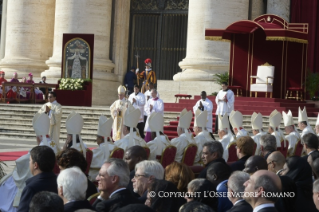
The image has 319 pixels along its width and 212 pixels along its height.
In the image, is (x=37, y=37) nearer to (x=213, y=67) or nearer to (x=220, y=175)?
(x=213, y=67)

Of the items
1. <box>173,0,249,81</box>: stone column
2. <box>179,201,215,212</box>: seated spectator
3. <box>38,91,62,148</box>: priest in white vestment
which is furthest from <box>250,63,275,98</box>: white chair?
<box>179,201,215,212</box>: seated spectator

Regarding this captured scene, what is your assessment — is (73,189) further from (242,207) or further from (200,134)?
(200,134)

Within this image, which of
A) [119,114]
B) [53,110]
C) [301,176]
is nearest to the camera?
[301,176]

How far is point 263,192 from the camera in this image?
437 cm

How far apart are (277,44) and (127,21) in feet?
Answer: 24.3

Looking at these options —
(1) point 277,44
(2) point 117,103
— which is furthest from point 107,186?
(1) point 277,44

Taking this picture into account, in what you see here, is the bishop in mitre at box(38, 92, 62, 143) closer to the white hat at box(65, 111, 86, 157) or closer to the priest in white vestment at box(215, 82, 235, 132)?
the white hat at box(65, 111, 86, 157)

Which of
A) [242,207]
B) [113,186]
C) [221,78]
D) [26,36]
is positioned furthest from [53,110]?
[26,36]

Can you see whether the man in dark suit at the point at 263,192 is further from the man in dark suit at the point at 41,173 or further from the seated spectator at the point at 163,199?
the man in dark suit at the point at 41,173

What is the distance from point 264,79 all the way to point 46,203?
18252 mm

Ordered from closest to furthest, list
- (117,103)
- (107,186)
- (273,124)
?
(107,186) < (273,124) < (117,103)

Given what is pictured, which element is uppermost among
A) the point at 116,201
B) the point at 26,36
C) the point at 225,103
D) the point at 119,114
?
the point at 26,36

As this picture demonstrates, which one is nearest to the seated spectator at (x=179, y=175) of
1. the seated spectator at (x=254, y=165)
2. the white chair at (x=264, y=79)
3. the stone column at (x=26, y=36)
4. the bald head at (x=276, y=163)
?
the seated spectator at (x=254, y=165)

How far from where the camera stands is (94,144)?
1798cm
